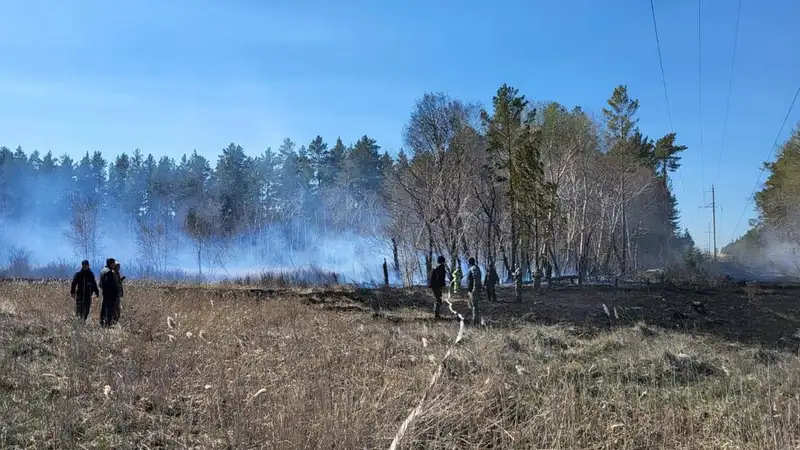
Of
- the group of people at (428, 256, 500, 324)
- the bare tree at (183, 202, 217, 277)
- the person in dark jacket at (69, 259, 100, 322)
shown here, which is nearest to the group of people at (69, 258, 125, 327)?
the person in dark jacket at (69, 259, 100, 322)

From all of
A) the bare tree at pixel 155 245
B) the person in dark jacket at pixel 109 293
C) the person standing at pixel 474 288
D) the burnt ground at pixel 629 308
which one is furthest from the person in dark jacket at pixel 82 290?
the bare tree at pixel 155 245

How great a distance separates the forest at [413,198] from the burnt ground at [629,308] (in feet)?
11.0

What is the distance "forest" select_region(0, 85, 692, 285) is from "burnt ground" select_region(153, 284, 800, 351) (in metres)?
3.34

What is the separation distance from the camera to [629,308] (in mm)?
19141

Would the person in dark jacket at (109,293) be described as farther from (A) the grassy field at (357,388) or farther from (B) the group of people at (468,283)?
(B) the group of people at (468,283)

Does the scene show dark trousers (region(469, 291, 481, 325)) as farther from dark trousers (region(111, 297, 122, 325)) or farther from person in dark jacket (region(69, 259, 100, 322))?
person in dark jacket (region(69, 259, 100, 322))

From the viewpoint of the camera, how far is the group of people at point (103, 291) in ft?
38.1

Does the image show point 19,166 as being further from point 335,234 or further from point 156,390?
point 156,390

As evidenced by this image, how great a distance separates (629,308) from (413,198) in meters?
16.2

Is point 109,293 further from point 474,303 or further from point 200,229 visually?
point 200,229

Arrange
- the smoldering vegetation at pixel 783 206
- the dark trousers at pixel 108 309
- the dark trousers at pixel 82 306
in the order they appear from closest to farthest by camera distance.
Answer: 1. the dark trousers at pixel 108 309
2. the dark trousers at pixel 82 306
3. the smoldering vegetation at pixel 783 206

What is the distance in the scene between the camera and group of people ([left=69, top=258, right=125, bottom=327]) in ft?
38.1

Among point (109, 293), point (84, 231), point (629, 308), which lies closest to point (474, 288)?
point (629, 308)

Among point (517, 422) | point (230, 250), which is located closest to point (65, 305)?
point (517, 422)
